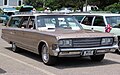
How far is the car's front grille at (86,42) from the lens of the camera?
9.16 metres

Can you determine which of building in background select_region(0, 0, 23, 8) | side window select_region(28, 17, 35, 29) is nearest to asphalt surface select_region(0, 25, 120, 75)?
side window select_region(28, 17, 35, 29)

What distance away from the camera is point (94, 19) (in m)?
13.5

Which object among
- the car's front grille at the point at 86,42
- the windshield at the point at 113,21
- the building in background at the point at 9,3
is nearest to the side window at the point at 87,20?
the windshield at the point at 113,21

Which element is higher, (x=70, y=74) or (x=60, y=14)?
(x=60, y=14)

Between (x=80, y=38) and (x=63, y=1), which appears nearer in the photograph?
(x=80, y=38)

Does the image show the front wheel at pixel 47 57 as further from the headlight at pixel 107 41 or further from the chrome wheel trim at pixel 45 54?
the headlight at pixel 107 41

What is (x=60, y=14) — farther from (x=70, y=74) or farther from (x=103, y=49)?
(x=70, y=74)

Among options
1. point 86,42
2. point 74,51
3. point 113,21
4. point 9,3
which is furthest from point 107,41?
point 9,3

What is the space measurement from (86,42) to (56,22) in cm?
174

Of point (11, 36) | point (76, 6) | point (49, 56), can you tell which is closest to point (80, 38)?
point (49, 56)

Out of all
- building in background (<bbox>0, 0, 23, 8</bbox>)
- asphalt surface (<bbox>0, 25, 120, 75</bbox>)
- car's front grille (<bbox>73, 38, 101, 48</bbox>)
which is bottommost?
asphalt surface (<bbox>0, 25, 120, 75</bbox>)

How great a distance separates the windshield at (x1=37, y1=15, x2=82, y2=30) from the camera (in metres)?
10.4

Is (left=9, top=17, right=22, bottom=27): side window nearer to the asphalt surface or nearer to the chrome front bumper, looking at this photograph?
the asphalt surface

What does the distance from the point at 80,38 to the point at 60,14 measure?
2.07 meters
